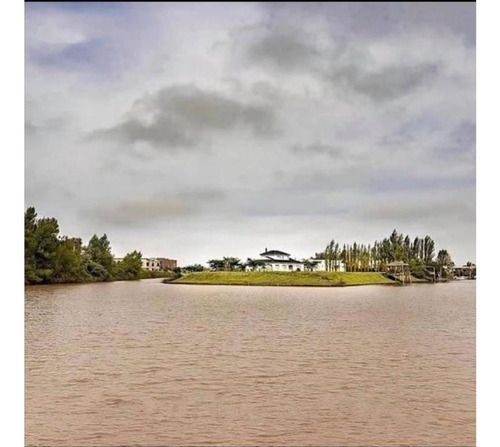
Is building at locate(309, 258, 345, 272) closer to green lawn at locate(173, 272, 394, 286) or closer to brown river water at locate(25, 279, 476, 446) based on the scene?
green lawn at locate(173, 272, 394, 286)

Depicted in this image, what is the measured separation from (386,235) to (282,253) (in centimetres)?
688

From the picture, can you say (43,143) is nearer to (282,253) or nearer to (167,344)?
(282,253)

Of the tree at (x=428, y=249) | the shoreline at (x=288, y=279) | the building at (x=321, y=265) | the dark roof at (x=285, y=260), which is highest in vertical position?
the tree at (x=428, y=249)

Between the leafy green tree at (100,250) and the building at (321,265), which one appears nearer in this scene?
the leafy green tree at (100,250)

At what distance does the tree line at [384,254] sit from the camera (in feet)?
91.4

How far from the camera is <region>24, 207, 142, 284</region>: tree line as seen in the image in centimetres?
2211

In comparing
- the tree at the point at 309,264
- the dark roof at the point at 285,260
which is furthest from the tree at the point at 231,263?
the tree at the point at 309,264

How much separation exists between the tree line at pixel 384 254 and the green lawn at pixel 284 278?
450 mm

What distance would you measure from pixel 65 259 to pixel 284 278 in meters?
9.51

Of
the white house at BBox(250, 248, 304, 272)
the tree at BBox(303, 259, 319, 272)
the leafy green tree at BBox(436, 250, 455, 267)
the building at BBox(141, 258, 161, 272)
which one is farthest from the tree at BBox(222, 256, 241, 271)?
the leafy green tree at BBox(436, 250, 455, 267)

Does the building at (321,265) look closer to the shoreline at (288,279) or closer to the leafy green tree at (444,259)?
the shoreline at (288,279)

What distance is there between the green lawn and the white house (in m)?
0.26
